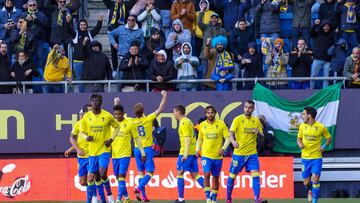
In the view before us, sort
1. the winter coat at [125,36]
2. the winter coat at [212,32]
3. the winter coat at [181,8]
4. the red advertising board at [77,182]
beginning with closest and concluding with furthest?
the red advertising board at [77,182], the winter coat at [212,32], the winter coat at [125,36], the winter coat at [181,8]

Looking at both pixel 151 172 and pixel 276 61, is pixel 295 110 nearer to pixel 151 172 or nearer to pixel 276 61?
pixel 276 61

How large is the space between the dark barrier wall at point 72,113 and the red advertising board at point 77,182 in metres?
0.62

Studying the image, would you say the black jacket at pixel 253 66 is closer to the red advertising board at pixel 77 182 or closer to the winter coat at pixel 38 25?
the red advertising board at pixel 77 182

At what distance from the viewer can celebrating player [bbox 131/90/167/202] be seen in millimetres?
23516

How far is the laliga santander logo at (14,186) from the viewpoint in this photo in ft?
84.9

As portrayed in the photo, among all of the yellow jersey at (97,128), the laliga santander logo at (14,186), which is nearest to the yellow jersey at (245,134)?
the yellow jersey at (97,128)

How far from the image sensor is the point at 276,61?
25875 millimetres

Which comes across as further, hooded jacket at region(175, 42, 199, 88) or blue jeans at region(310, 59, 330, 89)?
blue jeans at region(310, 59, 330, 89)

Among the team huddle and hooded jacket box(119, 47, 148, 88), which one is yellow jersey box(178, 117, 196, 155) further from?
hooded jacket box(119, 47, 148, 88)

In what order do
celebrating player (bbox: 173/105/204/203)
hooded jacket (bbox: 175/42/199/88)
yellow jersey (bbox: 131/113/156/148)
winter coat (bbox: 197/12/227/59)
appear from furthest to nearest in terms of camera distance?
winter coat (bbox: 197/12/227/59) < hooded jacket (bbox: 175/42/199/88) < yellow jersey (bbox: 131/113/156/148) < celebrating player (bbox: 173/105/204/203)

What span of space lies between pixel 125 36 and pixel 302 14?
4.37 m

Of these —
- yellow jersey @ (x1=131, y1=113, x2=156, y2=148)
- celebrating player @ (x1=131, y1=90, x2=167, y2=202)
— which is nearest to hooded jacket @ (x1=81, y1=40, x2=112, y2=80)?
celebrating player @ (x1=131, y1=90, x2=167, y2=202)

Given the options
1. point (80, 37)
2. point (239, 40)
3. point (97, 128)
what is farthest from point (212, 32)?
point (97, 128)

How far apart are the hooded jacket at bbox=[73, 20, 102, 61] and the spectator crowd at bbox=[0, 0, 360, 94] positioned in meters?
0.03
